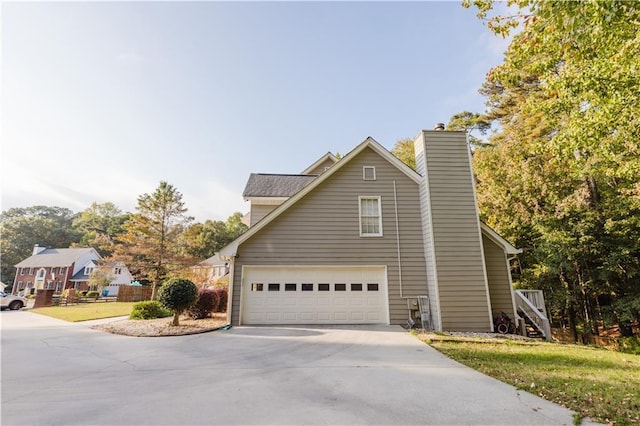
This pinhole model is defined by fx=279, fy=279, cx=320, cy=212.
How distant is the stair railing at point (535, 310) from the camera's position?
9234mm

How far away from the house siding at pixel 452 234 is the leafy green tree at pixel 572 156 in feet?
7.90

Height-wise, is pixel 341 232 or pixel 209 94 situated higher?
pixel 209 94

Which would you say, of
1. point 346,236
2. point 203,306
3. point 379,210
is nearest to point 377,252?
point 346,236

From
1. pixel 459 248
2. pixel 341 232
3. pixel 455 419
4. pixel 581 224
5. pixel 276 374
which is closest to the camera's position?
pixel 455 419

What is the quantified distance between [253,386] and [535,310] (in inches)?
396

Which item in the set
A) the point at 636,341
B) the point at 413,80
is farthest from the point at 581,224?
the point at 413,80

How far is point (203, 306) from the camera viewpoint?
37.3ft

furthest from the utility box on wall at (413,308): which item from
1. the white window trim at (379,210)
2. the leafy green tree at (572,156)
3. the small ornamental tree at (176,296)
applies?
the small ornamental tree at (176,296)

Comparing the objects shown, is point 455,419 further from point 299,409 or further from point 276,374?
point 276,374

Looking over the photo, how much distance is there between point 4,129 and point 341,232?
9429 millimetres

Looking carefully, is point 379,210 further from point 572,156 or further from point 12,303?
point 12,303

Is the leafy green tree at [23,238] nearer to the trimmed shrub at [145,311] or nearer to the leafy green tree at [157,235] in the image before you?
the leafy green tree at [157,235]

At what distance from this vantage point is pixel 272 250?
10.2 metres

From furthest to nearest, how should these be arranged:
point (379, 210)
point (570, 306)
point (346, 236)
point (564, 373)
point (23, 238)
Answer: point (23, 238), point (570, 306), point (379, 210), point (346, 236), point (564, 373)
